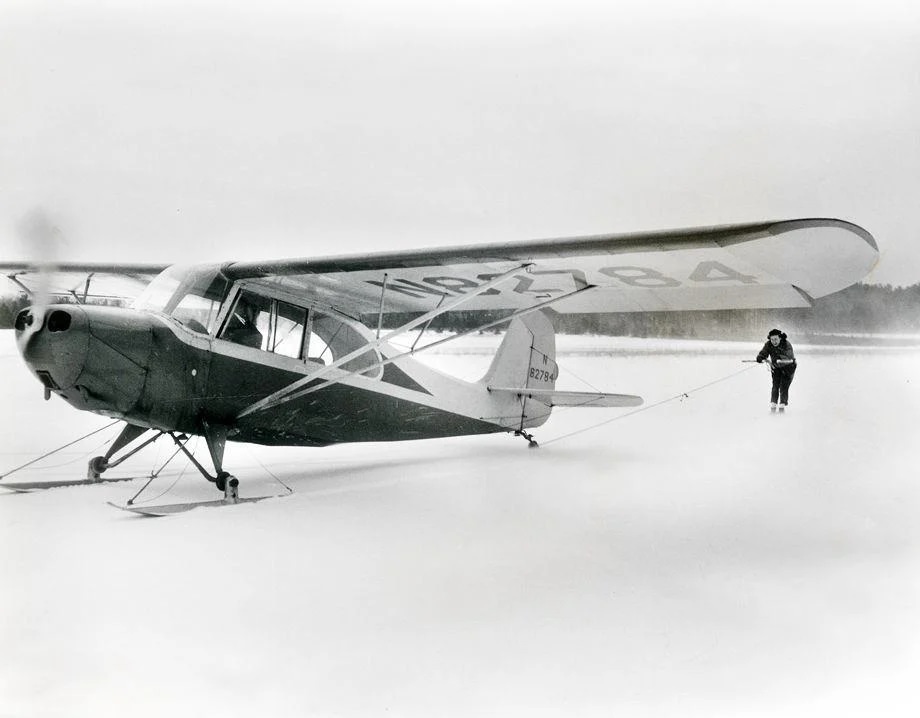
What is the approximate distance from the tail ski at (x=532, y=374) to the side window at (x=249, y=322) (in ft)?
9.50

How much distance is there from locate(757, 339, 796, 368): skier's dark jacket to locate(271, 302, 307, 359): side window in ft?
13.1

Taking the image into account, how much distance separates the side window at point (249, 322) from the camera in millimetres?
4918

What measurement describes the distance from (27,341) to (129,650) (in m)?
2.06

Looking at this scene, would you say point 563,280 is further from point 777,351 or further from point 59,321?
point 59,321

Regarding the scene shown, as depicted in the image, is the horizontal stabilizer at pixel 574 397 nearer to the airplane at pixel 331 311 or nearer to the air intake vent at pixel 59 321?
the airplane at pixel 331 311

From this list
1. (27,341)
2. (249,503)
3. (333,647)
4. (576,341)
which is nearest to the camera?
(333,647)

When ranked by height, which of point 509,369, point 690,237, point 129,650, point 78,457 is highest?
point 690,237

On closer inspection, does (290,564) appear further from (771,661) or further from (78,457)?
(78,457)

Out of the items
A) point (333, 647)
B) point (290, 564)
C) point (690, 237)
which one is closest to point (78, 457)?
point (290, 564)

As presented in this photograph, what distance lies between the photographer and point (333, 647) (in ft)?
8.31

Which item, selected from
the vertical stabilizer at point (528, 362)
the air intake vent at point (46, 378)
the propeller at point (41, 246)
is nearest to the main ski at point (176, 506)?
the air intake vent at point (46, 378)

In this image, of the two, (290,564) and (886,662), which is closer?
(886,662)

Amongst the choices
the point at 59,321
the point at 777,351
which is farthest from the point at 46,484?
the point at 777,351

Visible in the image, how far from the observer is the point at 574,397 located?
7.36m
